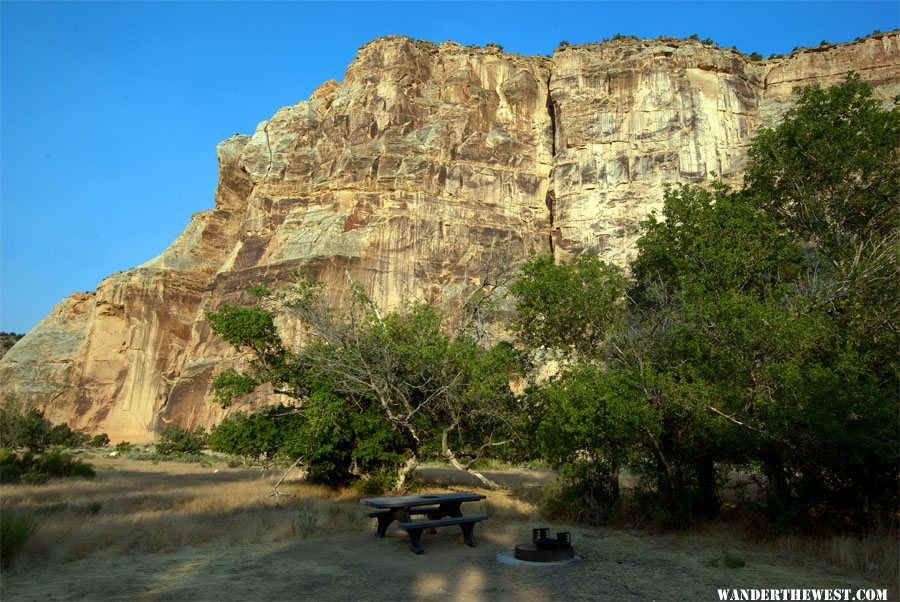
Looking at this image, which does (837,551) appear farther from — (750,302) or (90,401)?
(90,401)

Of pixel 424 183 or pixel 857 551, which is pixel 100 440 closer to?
pixel 424 183

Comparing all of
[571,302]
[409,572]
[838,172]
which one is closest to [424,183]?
[571,302]

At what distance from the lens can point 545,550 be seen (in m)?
8.30

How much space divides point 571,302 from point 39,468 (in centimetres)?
1623

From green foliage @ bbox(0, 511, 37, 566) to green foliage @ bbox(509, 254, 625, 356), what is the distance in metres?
9.61

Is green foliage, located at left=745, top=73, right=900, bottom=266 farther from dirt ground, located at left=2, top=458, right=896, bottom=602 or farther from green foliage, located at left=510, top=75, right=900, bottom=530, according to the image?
dirt ground, located at left=2, top=458, right=896, bottom=602

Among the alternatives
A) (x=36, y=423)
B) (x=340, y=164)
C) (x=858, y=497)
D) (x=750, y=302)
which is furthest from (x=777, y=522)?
(x=340, y=164)

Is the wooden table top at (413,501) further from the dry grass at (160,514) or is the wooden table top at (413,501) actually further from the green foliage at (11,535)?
the green foliage at (11,535)

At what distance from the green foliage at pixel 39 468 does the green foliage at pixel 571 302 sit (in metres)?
13.9

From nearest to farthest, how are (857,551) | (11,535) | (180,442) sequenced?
1. (11,535)
2. (857,551)
3. (180,442)

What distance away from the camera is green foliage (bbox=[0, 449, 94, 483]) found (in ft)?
53.9

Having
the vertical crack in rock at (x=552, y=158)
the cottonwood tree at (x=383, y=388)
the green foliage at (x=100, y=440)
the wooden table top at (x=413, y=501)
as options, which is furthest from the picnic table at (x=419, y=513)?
the vertical crack in rock at (x=552, y=158)

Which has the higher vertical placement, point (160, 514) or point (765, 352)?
point (765, 352)

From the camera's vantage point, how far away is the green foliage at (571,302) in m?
12.8
